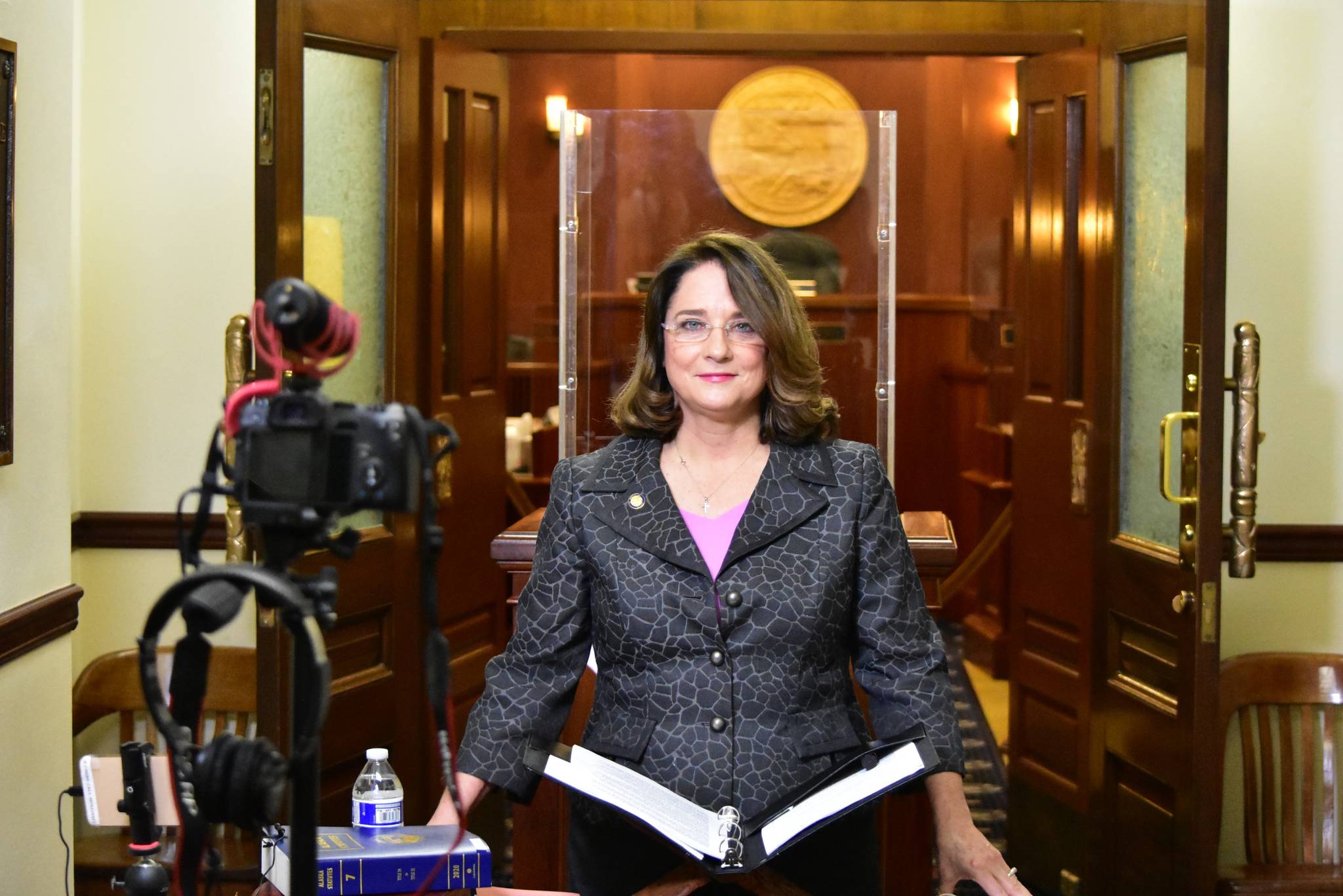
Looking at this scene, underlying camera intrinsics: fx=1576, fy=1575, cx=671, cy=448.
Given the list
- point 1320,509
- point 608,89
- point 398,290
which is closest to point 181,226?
point 398,290

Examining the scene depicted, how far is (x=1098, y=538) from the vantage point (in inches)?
158

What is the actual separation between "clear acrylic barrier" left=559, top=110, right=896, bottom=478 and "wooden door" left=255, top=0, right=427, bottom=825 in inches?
23.1

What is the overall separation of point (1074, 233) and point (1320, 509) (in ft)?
3.15

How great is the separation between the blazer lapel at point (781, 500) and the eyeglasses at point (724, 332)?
0.17 m

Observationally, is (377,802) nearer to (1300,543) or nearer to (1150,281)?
(1150,281)

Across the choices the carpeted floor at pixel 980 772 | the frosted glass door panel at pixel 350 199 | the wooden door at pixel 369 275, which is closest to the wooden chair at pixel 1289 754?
the carpeted floor at pixel 980 772

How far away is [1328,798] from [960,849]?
222cm

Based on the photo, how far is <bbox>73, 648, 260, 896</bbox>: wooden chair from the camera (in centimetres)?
387

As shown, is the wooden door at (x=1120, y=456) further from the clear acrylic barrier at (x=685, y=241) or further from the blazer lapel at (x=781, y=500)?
the blazer lapel at (x=781, y=500)

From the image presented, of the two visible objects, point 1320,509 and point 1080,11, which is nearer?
point 1320,509

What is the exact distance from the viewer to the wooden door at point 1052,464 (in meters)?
4.13

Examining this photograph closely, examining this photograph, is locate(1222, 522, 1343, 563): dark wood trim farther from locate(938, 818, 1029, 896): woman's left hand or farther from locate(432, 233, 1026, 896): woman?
locate(938, 818, 1029, 896): woman's left hand

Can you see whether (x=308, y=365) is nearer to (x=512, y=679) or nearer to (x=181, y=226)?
(x=512, y=679)

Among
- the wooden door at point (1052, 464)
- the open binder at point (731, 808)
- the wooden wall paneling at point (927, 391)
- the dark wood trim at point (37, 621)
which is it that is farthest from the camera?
the wooden wall paneling at point (927, 391)
